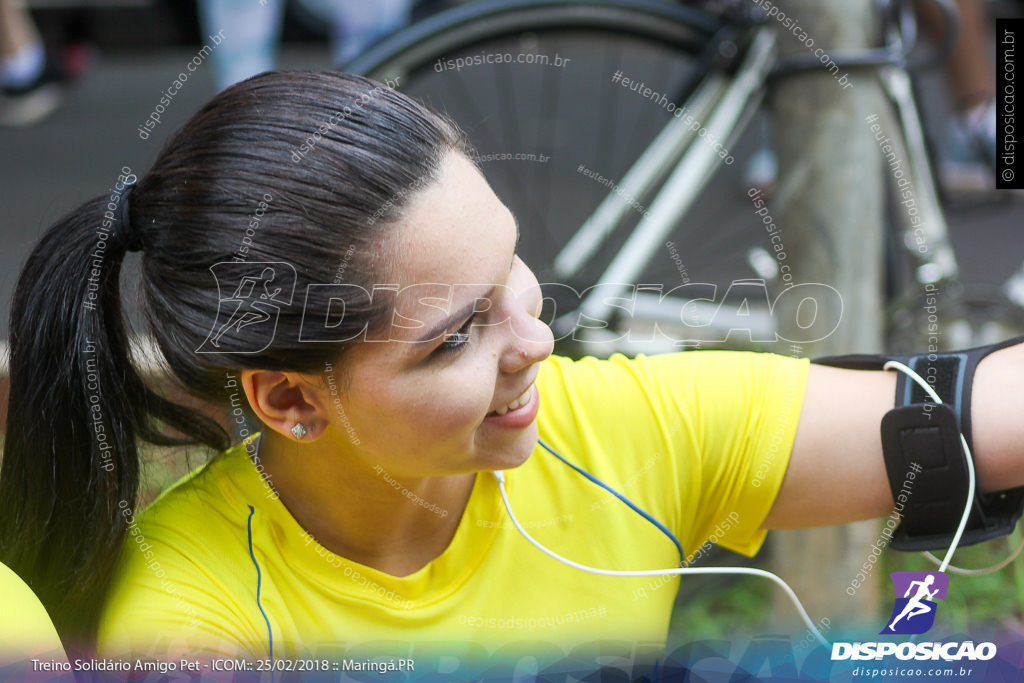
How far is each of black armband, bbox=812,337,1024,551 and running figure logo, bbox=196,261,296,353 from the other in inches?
23.9

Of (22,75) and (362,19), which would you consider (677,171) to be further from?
(22,75)

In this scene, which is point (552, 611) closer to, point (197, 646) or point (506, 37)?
point (197, 646)

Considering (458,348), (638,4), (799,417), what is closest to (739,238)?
(638,4)

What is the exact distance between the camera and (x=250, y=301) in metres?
0.97

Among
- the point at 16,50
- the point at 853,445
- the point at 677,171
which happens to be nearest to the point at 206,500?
the point at 853,445

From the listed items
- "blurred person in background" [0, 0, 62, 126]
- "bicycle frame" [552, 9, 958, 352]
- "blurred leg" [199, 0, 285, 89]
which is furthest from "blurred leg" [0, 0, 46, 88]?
"bicycle frame" [552, 9, 958, 352]

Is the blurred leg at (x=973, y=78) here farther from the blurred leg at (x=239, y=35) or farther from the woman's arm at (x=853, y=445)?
the woman's arm at (x=853, y=445)

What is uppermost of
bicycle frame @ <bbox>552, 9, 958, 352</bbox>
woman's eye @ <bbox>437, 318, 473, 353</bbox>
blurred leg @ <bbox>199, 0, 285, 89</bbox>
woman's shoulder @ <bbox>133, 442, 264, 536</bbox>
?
blurred leg @ <bbox>199, 0, 285, 89</bbox>

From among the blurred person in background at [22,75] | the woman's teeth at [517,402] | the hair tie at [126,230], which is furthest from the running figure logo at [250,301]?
the blurred person in background at [22,75]

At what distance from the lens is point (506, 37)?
6.29 feet

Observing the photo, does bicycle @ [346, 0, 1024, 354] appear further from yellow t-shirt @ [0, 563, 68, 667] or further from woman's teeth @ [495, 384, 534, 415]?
yellow t-shirt @ [0, 563, 68, 667]

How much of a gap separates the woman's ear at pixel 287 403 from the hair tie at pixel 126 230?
0.17 metres

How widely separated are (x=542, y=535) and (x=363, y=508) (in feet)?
0.63

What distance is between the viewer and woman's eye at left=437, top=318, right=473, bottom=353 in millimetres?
983
